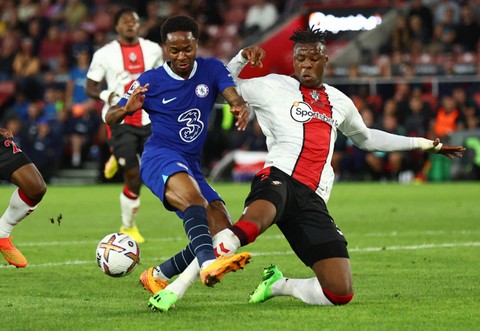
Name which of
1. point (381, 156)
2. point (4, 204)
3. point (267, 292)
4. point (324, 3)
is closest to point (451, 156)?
point (267, 292)

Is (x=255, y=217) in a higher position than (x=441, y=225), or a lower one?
higher

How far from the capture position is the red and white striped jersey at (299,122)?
25.9 feet

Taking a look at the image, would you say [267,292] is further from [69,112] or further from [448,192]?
[69,112]

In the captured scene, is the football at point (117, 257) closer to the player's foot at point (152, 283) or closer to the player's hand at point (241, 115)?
the player's foot at point (152, 283)

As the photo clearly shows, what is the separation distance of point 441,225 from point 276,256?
12.4ft

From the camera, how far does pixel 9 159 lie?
964 cm

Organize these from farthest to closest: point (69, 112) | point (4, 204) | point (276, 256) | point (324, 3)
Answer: point (324, 3)
point (69, 112)
point (4, 204)
point (276, 256)

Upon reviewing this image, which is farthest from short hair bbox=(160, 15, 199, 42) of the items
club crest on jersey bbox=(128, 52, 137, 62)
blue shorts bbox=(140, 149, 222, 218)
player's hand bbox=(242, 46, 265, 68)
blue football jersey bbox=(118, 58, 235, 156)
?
club crest on jersey bbox=(128, 52, 137, 62)

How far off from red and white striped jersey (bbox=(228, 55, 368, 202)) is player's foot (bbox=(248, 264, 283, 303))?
2.15 ft

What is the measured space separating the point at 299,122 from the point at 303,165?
0.32 metres

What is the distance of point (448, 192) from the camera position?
19.8 m

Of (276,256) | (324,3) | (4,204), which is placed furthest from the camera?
(324,3)

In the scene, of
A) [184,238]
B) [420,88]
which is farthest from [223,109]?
[184,238]

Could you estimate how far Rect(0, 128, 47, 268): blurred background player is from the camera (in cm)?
962
